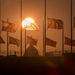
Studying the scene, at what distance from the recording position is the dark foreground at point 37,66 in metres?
1.07

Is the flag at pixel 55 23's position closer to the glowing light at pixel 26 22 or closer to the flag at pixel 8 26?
the glowing light at pixel 26 22

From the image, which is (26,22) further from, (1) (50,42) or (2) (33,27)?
(1) (50,42)

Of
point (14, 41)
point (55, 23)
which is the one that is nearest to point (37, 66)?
point (14, 41)

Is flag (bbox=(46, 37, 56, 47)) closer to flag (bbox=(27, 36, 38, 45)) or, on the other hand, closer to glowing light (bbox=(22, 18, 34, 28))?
flag (bbox=(27, 36, 38, 45))

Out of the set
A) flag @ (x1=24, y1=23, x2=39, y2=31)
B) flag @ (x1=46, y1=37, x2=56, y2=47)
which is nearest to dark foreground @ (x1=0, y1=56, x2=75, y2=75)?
flag @ (x1=46, y1=37, x2=56, y2=47)

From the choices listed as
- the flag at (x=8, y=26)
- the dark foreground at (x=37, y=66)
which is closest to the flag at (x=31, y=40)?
the flag at (x=8, y=26)

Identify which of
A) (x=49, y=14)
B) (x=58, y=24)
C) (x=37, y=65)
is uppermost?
(x=49, y=14)

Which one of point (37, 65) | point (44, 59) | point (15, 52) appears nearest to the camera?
point (37, 65)

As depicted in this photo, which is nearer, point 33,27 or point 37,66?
point 37,66

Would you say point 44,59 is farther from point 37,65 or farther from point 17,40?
point 17,40

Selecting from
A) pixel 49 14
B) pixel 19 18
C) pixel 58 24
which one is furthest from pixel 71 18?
pixel 19 18

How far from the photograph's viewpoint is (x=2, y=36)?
3.08 m

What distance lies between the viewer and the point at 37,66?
1.11 m

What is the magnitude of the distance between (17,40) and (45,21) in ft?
3.26
